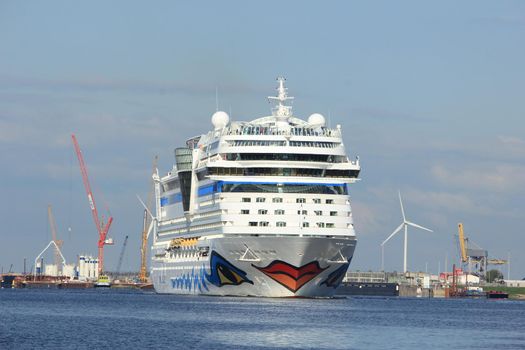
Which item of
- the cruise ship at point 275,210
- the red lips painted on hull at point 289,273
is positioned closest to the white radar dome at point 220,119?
the cruise ship at point 275,210

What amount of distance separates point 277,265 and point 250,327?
93.0 feet

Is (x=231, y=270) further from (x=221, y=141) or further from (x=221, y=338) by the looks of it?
(x=221, y=338)

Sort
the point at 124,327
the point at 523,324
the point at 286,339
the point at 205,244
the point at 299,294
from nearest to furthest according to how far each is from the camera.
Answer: the point at 286,339 < the point at 124,327 < the point at 523,324 < the point at 299,294 < the point at 205,244

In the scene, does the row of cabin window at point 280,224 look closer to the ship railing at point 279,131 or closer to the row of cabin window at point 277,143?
the row of cabin window at point 277,143

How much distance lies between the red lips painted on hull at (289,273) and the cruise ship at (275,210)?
0.09 metres

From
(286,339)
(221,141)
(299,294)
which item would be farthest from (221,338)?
(221,141)

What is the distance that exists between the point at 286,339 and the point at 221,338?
4385 mm

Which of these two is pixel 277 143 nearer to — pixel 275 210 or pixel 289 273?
pixel 275 210

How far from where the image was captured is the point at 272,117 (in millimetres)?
138625

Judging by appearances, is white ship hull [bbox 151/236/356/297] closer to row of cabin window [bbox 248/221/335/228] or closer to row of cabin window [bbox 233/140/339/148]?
row of cabin window [bbox 248/221/335/228]

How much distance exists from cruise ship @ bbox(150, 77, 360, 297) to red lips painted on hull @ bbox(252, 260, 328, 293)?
9 centimetres

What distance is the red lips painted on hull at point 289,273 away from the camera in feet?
414

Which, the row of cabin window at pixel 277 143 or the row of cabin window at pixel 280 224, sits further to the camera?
the row of cabin window at pixel 277 143

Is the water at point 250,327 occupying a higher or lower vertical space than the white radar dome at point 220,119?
lower
